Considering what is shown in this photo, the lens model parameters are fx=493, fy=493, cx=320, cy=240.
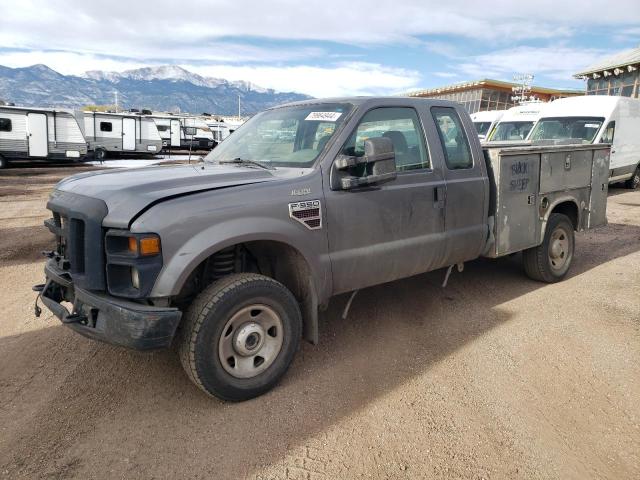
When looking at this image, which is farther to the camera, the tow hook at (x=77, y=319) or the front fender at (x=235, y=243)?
the tow hook at (x=77, y=319)

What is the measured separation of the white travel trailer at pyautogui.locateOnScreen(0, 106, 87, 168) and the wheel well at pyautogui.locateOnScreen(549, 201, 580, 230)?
71.1ft

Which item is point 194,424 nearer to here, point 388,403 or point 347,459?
point 347,459

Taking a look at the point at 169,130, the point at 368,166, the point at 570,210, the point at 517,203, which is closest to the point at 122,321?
the point at 368,166

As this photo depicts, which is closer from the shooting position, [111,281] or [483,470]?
[483,470]

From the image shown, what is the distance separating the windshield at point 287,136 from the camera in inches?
149

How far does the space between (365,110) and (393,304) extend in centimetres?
211

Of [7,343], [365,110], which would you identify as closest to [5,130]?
[7,343]

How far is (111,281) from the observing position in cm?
290

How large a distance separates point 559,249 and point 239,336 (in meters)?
4.31

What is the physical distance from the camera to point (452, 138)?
4.53 metres

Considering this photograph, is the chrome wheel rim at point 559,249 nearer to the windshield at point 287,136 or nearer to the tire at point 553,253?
the tire at point 553,253

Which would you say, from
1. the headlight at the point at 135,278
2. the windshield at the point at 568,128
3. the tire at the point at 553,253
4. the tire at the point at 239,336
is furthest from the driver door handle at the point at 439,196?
the windshield at the point at 568,128

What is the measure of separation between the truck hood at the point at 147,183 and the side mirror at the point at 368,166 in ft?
1.61

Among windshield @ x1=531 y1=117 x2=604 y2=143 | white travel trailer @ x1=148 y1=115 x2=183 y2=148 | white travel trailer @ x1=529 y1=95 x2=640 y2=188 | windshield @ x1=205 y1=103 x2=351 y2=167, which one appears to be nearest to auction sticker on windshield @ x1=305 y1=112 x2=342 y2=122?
windshield @ x1=205 y1=103 x2=351 y2=167
